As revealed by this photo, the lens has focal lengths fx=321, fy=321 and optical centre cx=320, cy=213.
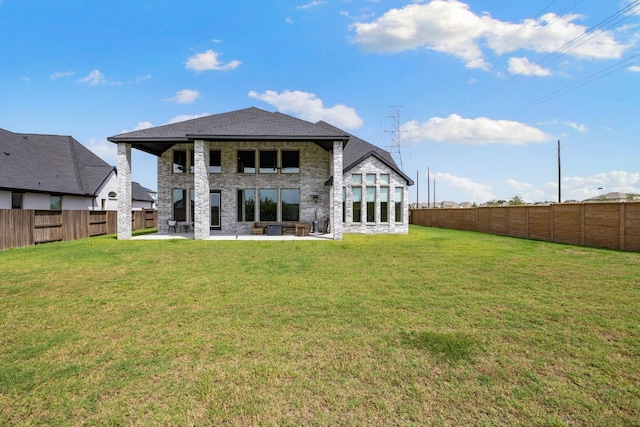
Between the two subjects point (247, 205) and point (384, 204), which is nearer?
point (247, 205)

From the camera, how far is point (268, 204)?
19.5m

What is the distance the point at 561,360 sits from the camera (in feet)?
11.5

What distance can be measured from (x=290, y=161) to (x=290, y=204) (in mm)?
2644

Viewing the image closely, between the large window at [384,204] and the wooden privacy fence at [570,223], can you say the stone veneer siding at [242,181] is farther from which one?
the wooden privacy fence at [570,223]

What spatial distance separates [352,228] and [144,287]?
15.1 metres

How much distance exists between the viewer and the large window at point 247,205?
1938 centimetres

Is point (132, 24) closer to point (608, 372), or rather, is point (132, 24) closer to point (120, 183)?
point (120, 183)

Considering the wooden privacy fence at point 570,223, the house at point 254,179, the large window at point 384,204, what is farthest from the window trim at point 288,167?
the wooden privacy fence at point 570,223

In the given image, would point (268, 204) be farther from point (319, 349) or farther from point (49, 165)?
point (49, 165)

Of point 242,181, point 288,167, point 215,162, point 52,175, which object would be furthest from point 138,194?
point 288,167

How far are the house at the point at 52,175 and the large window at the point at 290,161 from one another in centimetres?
1432

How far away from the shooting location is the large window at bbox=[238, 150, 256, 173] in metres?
19.5

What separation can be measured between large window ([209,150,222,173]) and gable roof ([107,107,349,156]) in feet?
5.21

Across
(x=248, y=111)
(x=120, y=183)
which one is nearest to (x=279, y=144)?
(x=248, y=111)
